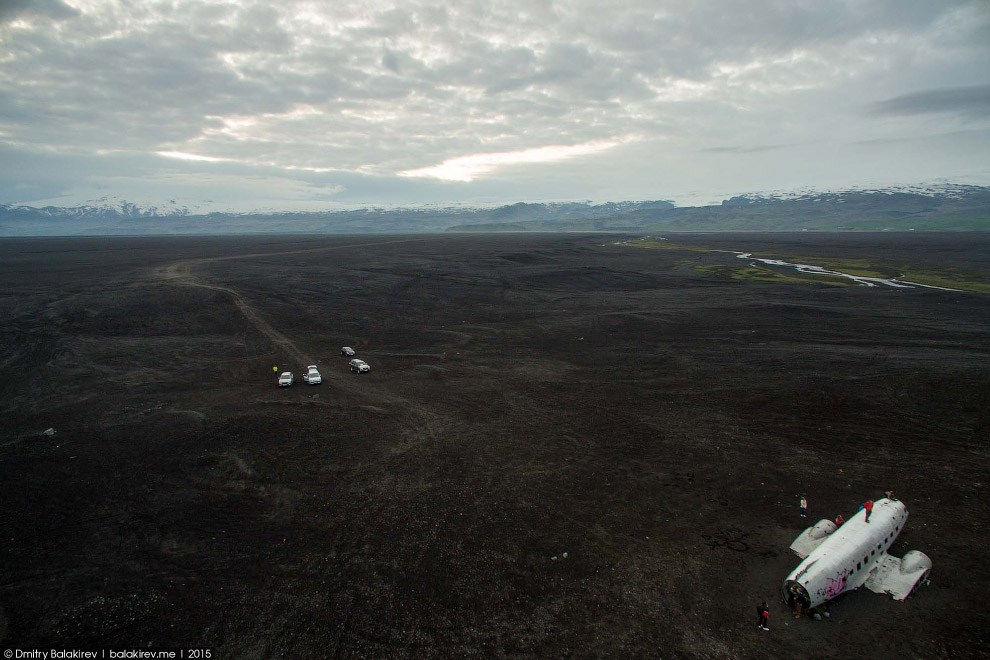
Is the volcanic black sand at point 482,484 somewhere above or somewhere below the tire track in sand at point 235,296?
below

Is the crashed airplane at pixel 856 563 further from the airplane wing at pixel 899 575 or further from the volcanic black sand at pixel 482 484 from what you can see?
the volcanic black sand at pixel 482 484

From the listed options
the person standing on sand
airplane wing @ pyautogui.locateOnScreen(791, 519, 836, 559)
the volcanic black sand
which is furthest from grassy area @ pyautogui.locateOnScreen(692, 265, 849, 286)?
the person standing on sand

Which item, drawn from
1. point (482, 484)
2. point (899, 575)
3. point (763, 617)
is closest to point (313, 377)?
point (482, 484)

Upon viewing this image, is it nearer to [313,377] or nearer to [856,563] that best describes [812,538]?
[856,563]

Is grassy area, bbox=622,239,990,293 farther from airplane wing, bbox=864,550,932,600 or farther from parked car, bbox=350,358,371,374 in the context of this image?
airplane wing, bbox=864,550,932,600

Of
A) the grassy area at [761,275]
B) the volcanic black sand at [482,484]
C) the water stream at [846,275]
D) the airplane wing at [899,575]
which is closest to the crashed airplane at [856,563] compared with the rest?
the airplane wing at [899,575]
